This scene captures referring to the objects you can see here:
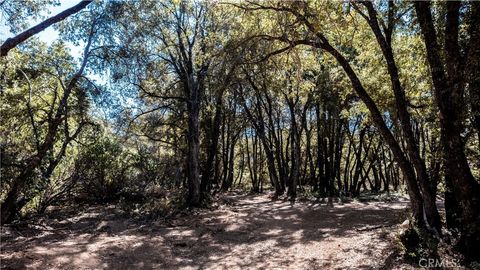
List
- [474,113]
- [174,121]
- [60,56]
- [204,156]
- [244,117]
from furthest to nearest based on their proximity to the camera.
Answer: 1. [244,117]
2. [204,156]
3. [174,121]
4. [60,56]
5. [474,113]

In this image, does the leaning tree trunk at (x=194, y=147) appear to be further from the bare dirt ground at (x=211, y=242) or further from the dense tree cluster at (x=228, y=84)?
the bare dirt ground at (x=211, y=242)

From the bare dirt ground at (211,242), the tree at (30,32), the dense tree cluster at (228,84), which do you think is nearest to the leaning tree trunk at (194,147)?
the dense tree cluster at (228,84)

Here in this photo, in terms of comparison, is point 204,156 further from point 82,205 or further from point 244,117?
point 82,205

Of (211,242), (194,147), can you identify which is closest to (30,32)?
(211,242)

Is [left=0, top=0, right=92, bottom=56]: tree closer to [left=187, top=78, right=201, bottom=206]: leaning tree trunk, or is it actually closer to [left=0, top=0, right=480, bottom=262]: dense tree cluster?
[left=0, top=0, right=480, bottom=262]: dense tree cluster

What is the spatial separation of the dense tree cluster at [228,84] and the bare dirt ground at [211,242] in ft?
4.72

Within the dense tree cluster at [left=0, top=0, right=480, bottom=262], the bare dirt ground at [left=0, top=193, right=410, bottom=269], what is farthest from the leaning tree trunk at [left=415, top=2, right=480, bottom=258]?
the bare dirt ground at [left=0, top=193, right=410, bottom=269]

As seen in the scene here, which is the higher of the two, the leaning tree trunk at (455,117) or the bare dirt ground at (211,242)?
the leaning tree trunk at (455,117)

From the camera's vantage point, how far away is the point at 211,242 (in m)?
10.1

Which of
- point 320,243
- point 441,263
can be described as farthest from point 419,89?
point 441,263

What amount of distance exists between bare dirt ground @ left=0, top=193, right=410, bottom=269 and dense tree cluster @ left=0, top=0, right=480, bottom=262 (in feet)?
4.72

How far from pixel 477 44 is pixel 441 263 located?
13.0 feet

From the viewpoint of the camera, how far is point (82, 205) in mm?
18328

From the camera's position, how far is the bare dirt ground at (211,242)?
301 inches
